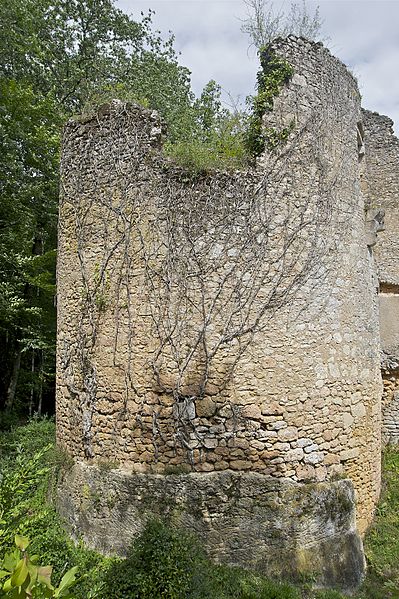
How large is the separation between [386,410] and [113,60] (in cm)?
1378

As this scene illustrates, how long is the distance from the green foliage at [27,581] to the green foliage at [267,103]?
5588 millimetres

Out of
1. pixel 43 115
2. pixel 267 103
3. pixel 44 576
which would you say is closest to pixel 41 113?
pixel 43 115

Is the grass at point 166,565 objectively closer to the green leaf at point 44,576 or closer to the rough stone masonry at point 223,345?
the rough stone masonry at point 223,345

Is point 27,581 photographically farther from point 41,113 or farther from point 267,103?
point 41,113

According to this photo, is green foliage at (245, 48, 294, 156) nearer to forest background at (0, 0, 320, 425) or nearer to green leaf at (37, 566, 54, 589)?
forest background at (0, 0, 320, 425)

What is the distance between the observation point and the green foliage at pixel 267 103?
635cm

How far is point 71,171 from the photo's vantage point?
6.82 m

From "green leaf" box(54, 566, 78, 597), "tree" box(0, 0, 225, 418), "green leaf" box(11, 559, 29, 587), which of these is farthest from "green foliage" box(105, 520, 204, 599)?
"tree" box(0, 0, 225, 418)

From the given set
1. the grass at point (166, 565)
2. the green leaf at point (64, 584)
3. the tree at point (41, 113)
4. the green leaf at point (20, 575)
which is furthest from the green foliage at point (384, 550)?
the tree at point (41, 113)

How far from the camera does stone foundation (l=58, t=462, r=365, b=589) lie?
18.0ft

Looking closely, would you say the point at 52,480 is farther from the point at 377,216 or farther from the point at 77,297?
the point at 377,216

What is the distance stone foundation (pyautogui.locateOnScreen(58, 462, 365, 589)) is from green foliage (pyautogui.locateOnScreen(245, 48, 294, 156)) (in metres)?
4.36

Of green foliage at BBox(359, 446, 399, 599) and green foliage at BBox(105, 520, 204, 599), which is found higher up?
green foliage at BBox(105, 520, 204, 599)

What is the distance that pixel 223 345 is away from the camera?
5895 millimetres
